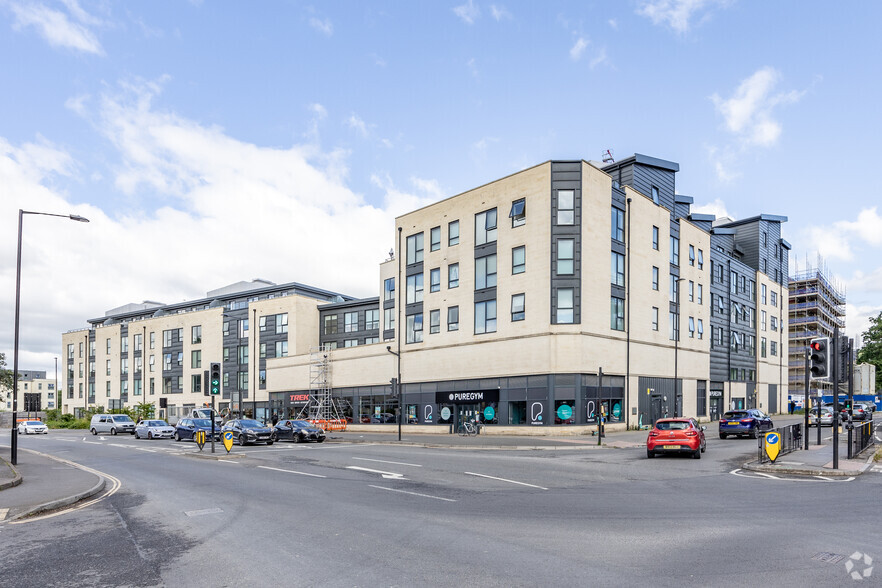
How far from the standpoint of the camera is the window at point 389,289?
5566 cm

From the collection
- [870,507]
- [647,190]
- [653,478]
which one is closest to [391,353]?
[647,190]

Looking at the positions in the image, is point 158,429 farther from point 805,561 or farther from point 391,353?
point 805,561

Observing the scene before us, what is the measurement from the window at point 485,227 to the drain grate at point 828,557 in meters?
35.1

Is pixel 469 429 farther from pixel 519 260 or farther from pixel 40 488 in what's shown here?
pixel 40 488

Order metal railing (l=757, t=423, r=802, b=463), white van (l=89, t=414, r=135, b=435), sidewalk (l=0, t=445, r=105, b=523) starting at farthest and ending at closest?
white van (l=89, t=414, r=135, b=435) < metal railing (l=757, t=423, r=802, b=463) < sidewalk (l=0, t=445, r=105, b=523)

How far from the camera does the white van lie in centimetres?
5116

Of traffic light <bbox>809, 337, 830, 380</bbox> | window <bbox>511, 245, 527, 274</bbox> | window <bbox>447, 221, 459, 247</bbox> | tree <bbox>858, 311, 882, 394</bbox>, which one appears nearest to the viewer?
traffic light <bbox>809, 337, 830, 380</bbox>

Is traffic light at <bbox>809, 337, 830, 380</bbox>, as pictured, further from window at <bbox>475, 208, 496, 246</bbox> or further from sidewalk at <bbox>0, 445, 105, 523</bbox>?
window at <bbox>475, 208, 496, 246</bbox>

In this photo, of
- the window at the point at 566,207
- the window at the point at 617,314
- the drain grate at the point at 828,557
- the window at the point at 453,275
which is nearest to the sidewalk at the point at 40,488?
the drain grate at the point at 828,557

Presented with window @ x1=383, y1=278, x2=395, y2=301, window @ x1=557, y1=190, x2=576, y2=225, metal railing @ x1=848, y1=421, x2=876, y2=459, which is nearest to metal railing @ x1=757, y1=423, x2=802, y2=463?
metal railing @ x1=848, y1=421, x2=876, y2=459

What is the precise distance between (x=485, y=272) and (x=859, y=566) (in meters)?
35.7

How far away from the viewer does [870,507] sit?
40.3 ft

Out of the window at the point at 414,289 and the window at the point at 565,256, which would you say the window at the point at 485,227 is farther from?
the window at the point at 414,289

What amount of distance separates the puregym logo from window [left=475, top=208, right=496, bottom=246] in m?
35.2
